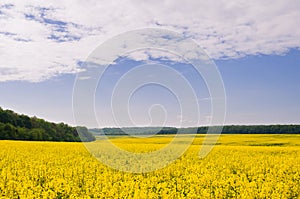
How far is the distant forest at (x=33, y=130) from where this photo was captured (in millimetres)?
50656

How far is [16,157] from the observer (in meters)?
19.6

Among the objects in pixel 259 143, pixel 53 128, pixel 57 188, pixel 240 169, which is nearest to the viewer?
pixel 57 188

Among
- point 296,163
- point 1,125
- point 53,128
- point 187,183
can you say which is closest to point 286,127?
point 53,128

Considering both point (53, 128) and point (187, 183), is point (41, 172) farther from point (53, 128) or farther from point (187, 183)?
point (53, 128)

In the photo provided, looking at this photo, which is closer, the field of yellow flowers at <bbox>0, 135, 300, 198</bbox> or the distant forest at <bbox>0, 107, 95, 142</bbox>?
the field of yellow flowers at <bbox>0, 135, 300, 198</bbox>

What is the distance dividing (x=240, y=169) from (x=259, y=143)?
948 inches

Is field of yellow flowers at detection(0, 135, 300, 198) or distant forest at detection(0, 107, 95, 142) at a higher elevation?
distant forest at detection(0, 107, 95, 142)

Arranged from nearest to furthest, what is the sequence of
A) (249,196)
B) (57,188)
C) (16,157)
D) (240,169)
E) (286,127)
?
(249,196) < (57,188) < (240,169) < (16,157) < (286,127)

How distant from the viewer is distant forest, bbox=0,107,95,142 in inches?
1994

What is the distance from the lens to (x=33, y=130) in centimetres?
5519

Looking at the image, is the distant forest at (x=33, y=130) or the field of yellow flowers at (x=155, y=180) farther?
the distant forest at (x=33, y=130)

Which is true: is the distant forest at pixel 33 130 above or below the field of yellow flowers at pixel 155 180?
above

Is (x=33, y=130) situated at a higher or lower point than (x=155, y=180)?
higher

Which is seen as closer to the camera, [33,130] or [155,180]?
[155,180]
